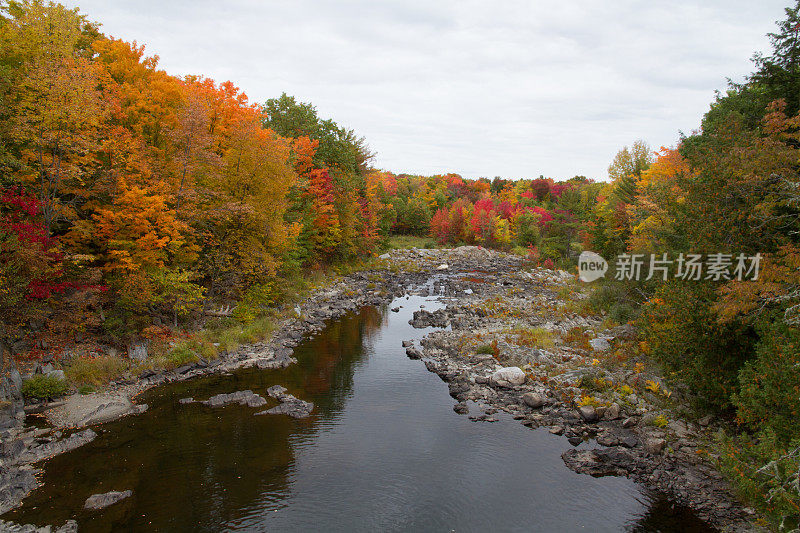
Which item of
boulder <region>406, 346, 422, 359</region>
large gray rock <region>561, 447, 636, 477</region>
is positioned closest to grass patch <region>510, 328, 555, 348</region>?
boulder <region>406, 346, 422, 359</region>

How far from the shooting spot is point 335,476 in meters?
12.0

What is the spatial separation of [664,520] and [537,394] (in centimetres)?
636

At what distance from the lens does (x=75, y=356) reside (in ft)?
54.9

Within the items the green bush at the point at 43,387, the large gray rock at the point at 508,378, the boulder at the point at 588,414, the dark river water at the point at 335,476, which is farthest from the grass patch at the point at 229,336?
the boulder at the point at 588,414

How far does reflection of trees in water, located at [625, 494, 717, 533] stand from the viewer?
10.2 m

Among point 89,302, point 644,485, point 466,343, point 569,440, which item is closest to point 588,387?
point 569,440

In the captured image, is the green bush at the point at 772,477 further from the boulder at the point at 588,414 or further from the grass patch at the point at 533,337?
the grass patch at the point at 533,337

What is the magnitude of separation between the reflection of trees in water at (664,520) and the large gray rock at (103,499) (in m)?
12.4

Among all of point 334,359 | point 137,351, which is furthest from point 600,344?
point 137,351

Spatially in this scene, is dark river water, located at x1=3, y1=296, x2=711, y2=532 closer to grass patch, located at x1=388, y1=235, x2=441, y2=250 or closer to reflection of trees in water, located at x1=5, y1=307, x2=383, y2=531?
reflection of trees in water, located at x1=5, y1=307, x2=383, y2=531

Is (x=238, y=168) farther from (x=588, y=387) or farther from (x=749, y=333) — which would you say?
(x=749, y=333)

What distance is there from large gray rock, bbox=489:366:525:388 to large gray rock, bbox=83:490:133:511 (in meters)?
13.2

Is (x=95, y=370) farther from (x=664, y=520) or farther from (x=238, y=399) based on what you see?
(x=664, y=520)

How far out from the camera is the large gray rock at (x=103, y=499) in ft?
34.1
